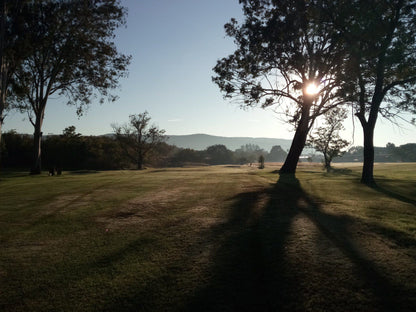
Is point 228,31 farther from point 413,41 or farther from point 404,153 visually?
point 404,153

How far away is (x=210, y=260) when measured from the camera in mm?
4422

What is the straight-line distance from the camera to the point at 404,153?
372 ft

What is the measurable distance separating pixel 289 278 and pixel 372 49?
53.8ft

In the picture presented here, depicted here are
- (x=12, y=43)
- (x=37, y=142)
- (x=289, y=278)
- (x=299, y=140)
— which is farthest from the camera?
(x=299, y=140)

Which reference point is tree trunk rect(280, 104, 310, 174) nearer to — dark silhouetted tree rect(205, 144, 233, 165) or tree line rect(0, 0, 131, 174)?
tree line rect(0, 0, 131, 174)

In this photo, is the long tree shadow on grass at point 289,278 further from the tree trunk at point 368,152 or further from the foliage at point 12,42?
the foliage at point 12,42

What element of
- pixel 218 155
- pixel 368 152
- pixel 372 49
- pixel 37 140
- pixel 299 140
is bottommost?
pixel 368 152

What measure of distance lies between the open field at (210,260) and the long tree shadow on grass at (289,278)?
15mm

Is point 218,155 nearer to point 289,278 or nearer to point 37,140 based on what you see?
point 37,140

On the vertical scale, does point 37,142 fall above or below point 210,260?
above

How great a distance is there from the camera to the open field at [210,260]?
3.28 m

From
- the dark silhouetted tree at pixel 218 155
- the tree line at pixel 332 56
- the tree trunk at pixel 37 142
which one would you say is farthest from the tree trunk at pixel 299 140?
the dark silhouetted tree at pixel 218 155

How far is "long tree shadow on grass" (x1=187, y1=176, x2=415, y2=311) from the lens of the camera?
3.18 m

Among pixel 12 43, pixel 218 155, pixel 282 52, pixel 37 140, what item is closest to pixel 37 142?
pixel 37 140
